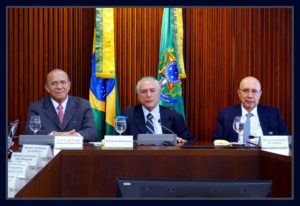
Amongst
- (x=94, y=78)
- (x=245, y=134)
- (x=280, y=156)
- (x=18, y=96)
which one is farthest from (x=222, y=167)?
(x=18, y=96)

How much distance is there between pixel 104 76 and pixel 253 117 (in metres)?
1.78

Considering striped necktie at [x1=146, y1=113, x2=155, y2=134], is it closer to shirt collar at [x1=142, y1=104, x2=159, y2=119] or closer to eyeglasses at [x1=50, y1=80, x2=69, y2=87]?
shirt collar at [x1=142, y1=104, x2=159, y2=119]

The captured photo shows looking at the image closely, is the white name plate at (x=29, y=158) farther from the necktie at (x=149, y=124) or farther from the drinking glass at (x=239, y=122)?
the necktie at (x=149, y=124)

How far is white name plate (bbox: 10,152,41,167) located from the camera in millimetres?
1688

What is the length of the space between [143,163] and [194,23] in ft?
10.1

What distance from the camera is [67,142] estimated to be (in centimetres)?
245

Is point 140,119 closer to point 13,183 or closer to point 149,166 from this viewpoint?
point 149,166

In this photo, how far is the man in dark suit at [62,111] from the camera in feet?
11.2

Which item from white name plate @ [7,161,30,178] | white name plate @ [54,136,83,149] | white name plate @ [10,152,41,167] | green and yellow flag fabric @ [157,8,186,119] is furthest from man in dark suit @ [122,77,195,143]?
white name plate @ [7,161,30,178]

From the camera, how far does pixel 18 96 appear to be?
5047 millimetres

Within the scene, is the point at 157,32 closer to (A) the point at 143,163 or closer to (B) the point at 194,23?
(B) the point at 194,23

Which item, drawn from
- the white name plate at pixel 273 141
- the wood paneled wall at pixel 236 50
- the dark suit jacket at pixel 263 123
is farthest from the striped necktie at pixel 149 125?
the wood paneled wall at pixel 236 50

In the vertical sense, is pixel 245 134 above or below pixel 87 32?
below

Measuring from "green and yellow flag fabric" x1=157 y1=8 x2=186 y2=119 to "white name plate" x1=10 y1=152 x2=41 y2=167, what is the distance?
2.95 metres
